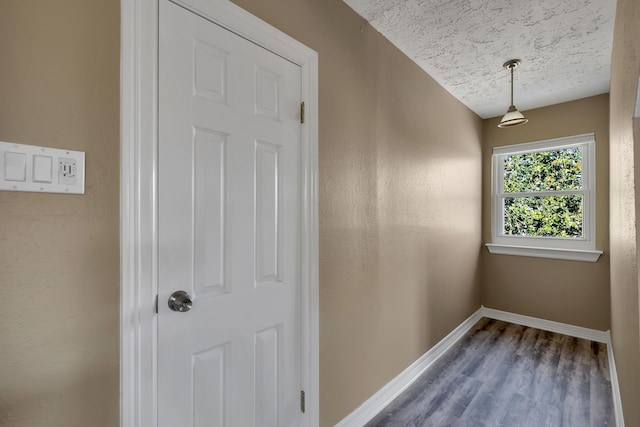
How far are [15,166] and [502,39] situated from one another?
2.78 meters

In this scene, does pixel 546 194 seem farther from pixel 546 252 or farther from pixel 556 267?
pixel 556 267

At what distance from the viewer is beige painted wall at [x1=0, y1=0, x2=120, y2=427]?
0.74 m

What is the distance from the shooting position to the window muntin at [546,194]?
125 inches

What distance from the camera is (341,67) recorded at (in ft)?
5.68

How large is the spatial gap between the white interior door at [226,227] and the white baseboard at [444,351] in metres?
0.65

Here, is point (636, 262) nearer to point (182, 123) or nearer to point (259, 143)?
point (259, 143)

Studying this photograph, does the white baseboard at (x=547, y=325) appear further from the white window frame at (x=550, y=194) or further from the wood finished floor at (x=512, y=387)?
the white window frame at (x=550, y=194)

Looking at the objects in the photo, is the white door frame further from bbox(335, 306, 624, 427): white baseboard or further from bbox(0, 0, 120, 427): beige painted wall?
bbox(335, 306, 624, 427): white baseboard

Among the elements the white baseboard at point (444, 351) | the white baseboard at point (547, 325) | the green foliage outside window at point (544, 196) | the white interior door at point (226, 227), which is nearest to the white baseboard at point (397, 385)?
the white baseboard at point (444, 351)

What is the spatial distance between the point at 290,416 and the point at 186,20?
1795mm

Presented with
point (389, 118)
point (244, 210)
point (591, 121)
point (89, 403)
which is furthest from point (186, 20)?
point (591, 121)

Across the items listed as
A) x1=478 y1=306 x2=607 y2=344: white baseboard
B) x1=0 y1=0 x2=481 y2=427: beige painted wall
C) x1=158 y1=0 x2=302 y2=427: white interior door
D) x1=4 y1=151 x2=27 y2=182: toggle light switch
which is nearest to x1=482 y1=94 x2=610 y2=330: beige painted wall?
x1=478 y1=306 x2=607 y2=344: white baseboard

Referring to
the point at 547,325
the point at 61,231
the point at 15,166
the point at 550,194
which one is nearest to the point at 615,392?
the point at 547,325

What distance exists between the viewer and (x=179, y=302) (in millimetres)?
1035
